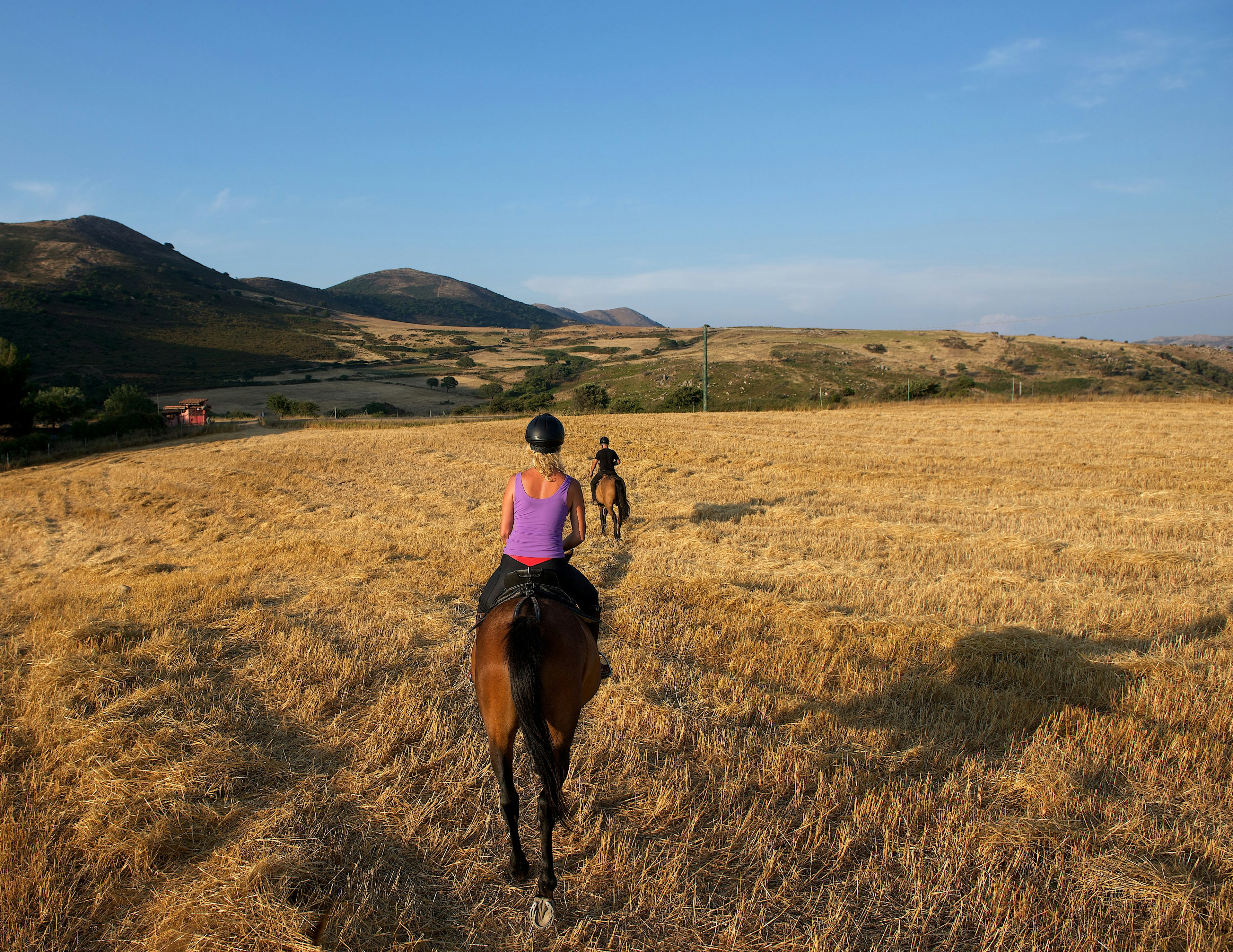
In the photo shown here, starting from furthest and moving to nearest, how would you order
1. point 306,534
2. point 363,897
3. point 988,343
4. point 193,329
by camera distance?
point 193,329, point 988,343, point 306,534, point 363,897

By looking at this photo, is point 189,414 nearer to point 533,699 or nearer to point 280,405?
point 280,405

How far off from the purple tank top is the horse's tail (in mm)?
944

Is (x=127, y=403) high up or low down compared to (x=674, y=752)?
up

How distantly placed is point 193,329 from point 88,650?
4985 inches

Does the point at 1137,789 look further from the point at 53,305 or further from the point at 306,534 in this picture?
the point at 53,305

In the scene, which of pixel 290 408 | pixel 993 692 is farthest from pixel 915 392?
Answer: pixel 290 408

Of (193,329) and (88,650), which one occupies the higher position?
(193,329)

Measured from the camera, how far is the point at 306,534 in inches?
534

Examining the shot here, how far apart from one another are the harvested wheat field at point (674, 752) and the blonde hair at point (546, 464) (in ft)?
7.10

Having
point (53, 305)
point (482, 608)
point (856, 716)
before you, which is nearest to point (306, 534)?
point (482, 608)

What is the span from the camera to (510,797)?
359 centimetres

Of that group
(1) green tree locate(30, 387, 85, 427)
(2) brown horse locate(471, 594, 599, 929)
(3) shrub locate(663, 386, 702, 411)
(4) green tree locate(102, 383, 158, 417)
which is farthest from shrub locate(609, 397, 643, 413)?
(2) brown horse locate(471, 594, 599, 929)

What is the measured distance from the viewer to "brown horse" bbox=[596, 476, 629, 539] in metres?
12.6

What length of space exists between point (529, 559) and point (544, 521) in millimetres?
283
